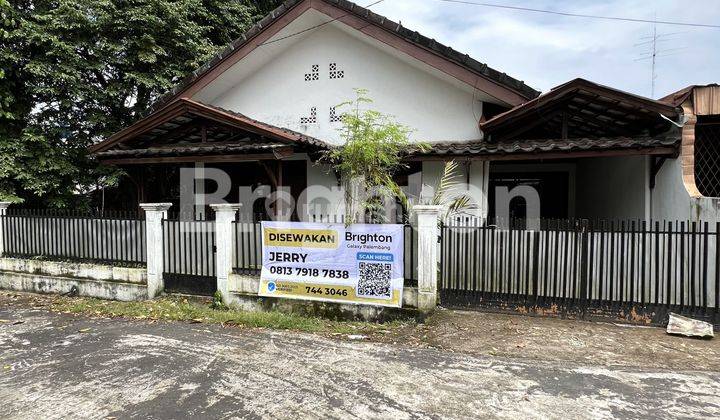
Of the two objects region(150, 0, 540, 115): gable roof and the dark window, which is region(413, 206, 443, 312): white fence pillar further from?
the dark window

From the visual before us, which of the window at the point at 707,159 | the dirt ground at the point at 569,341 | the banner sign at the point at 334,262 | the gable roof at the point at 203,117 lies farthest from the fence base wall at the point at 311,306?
the window at the point at 707,159

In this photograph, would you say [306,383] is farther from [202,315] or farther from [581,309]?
[581,309]

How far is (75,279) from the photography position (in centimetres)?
813

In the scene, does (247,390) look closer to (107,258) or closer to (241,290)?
(241,290)

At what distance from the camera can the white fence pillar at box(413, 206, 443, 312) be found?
234 inches

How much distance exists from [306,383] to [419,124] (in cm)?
638

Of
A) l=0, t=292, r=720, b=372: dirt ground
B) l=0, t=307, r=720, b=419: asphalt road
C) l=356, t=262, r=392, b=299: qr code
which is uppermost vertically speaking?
l=356, t=262, r=392, b=299: qr code

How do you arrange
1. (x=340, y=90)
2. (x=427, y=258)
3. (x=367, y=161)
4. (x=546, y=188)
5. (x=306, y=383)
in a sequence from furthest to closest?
1. (x=546, y=188)
2. (x=340, y=90)
3. (x=367, y=161)
4. (x=427, y=258)
5. (x=306, y=383)

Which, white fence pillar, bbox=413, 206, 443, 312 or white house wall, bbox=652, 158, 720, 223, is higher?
white house wall, bbox=652, 158, 720, 223

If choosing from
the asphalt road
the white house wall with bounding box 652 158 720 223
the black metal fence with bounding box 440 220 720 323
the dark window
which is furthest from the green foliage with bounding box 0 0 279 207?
the white house wall with bounding box 652 158 720 223

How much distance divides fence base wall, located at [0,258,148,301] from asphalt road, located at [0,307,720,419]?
2.14 metres

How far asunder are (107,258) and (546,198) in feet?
34.9

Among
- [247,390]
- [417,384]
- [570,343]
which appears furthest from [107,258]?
[570,343]

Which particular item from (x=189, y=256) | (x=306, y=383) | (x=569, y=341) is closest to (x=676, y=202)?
(x=569, y=341)
